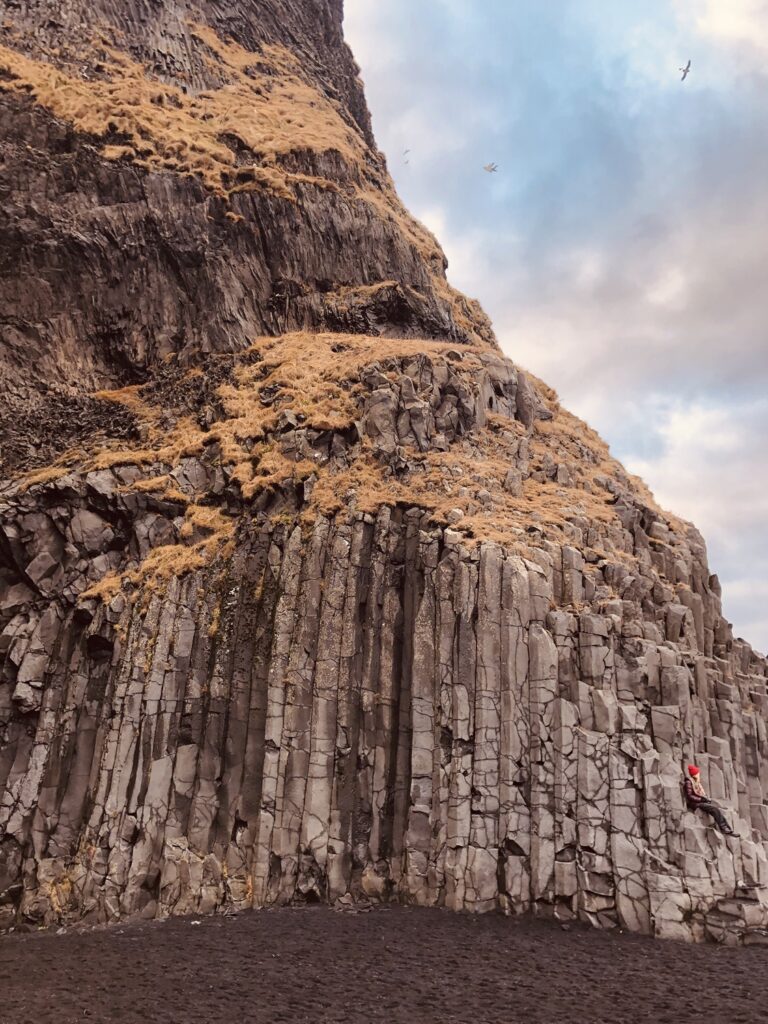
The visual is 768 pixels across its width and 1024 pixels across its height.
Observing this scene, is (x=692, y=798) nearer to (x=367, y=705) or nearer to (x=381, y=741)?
(x=381, y=741)

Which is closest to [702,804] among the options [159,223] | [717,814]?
[717,814]

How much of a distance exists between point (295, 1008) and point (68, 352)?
97.6 feet

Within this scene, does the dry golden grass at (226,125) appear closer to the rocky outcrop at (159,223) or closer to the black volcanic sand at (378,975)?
the rocky outcrop at (159,223)

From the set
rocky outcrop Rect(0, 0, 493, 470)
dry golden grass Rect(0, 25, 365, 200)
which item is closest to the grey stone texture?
rocky outcrop Rect(0, 0, 493, 470)

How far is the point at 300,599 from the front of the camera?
25438 millimetres

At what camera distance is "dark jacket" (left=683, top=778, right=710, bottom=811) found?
69.1ft

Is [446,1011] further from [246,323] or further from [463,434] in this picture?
[246,323]

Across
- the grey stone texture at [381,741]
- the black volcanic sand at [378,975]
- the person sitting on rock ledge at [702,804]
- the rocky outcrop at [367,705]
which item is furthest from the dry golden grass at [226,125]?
the black volcanic sand at [378,975]

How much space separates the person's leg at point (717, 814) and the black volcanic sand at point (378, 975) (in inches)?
120

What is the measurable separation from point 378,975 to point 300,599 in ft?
36.0

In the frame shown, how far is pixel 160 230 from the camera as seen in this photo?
39062 mm

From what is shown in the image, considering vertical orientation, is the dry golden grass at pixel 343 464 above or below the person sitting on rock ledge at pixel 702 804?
above

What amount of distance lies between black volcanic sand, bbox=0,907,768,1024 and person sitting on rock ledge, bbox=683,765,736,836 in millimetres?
3077

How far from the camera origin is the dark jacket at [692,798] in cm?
2105
